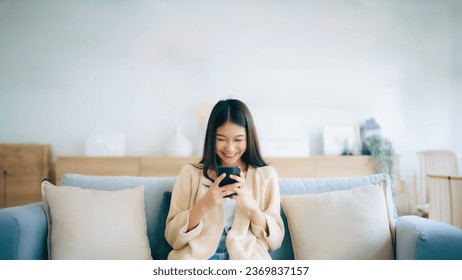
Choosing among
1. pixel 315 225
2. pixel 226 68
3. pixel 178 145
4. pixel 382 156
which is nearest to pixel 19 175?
pixel 178 145

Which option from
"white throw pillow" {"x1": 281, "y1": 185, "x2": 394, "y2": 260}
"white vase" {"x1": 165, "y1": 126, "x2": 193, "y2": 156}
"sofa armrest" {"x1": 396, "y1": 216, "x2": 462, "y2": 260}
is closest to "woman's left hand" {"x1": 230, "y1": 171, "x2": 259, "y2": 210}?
"white throw pillow" {"x1": 281, "y1": 185, "x2": 394, "y2": 260}

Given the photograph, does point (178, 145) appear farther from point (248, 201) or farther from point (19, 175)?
point (248, 201)

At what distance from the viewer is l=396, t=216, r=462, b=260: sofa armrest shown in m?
1.20

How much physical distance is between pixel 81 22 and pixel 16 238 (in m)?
2.83

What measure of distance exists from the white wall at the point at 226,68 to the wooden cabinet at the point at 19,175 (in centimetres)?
31

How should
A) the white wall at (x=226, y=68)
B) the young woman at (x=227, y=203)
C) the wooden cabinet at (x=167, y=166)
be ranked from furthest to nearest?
the white wall at (x=226, y=68), the wooden cabinet at (x=167, y=166), the young woman at (x=227, y=203)

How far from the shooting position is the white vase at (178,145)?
330 cm

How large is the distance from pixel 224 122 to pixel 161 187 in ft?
1.41

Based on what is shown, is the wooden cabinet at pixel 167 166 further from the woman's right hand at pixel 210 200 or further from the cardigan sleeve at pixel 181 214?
the woman's right hand at pixel 210 200

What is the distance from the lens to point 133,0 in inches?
141

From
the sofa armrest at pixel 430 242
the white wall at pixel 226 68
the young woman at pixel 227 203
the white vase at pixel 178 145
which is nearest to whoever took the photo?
the sofa armrest at pixel 430 242

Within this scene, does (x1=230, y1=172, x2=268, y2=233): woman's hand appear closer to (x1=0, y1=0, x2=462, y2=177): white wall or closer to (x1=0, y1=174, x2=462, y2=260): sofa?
(x1=0, y1=174, x2=462, y2=260): sofa

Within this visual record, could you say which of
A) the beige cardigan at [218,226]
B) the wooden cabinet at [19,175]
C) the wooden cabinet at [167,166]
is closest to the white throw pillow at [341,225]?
the beige cardigan at [218,226]
